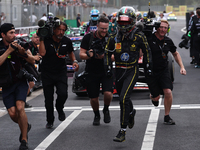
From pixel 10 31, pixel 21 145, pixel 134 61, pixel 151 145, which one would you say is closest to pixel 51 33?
pixel 10 31

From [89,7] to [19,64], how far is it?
51.5 meters

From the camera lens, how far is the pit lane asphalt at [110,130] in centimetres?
659

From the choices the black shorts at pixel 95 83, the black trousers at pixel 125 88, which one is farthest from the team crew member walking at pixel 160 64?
the black trousers at pixel 125 88

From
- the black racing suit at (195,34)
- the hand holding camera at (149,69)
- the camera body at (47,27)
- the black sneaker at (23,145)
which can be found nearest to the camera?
the black sneaker at (23,145)

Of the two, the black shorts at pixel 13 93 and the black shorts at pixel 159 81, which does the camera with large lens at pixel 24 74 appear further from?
the black shorts at pixel 159 81

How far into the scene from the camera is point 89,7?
5744 centimetres

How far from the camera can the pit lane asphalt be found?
6590 mm

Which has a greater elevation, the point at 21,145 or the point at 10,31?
the point at 10,31

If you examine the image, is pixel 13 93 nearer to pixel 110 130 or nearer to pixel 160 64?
pixel 110 130

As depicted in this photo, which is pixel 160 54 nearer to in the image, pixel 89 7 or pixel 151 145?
pixel 151 145

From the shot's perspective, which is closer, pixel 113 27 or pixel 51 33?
pixel 51 33

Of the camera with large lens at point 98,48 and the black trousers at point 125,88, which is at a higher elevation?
the camera with large lens at point 98,48

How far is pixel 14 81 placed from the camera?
21.6 ft

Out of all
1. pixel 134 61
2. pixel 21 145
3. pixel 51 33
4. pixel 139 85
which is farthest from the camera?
pixel 139 85
